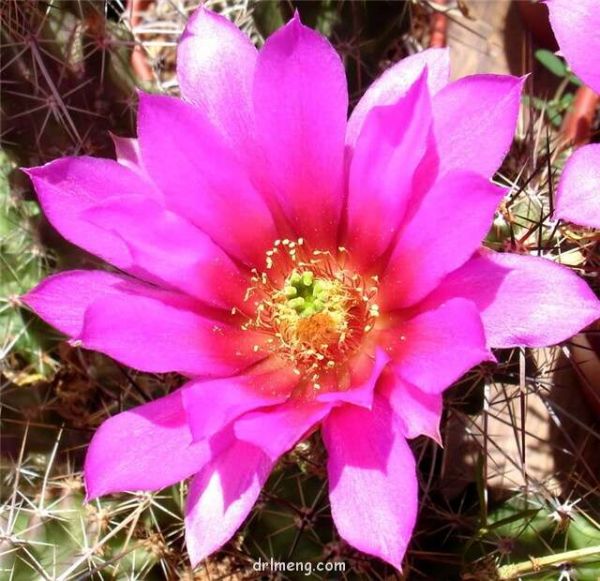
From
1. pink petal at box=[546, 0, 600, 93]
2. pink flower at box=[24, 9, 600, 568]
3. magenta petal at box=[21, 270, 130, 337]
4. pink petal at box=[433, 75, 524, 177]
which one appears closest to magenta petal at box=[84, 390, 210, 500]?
pink flower at box=[24, 9, 600, 568]

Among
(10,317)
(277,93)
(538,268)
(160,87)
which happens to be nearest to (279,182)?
(277,93)

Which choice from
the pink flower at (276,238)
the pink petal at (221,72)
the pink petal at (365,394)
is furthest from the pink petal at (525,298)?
the pink petal at (221,72)

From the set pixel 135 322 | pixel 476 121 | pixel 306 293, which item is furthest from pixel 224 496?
pixel 476 121

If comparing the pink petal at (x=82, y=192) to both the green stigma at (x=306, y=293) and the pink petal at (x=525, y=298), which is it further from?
the pink petal at (x=525, y=298)

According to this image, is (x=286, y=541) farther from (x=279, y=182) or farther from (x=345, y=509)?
(x=279, y=182)

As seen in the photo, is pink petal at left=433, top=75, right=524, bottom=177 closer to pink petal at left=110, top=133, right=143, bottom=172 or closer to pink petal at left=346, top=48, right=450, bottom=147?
pink petal at left=346, top=48, right=450, bottom=147
